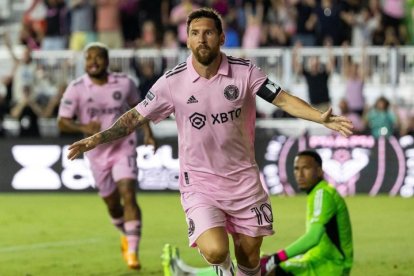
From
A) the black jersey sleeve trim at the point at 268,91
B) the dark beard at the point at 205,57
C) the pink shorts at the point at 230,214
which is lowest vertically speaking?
the pink shorts at the point at 230,214

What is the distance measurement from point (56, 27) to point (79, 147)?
17.1m

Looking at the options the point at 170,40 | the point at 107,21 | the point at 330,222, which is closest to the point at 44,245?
A: the point at 330,222

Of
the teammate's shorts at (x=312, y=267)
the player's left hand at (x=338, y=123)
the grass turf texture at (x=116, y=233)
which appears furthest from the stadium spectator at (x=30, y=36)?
the player's left hand at (x=338, y=123)

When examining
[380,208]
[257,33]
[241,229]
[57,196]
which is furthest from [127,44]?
[241,229]

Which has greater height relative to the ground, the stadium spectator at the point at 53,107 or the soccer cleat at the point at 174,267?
the stadium spectator at the point at 53,107

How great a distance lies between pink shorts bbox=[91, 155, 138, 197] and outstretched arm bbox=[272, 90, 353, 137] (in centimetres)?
453

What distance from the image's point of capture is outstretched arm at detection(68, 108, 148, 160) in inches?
345

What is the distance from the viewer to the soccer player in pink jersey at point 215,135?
28.8ft

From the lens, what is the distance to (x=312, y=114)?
28.1 ft

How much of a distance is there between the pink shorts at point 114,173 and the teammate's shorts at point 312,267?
276 centimetres

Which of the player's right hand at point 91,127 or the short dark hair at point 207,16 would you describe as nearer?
the short dark hair at point 207,16

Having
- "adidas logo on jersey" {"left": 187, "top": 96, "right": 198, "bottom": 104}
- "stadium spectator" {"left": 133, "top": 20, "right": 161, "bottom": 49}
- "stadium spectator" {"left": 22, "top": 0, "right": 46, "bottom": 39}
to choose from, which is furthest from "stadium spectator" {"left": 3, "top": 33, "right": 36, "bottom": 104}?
"adidas logo on jersey" {"left": 187, "top": 96, "right": 198, "bottom": 104}

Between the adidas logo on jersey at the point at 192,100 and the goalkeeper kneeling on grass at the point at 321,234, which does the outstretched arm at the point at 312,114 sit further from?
the goalkeeper kneeling on grass at the point at 321,234

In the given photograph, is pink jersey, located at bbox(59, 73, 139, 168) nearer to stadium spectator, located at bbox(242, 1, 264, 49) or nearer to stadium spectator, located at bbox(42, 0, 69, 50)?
stadium spectator, located at bbox(242, 1, 264, 49)
